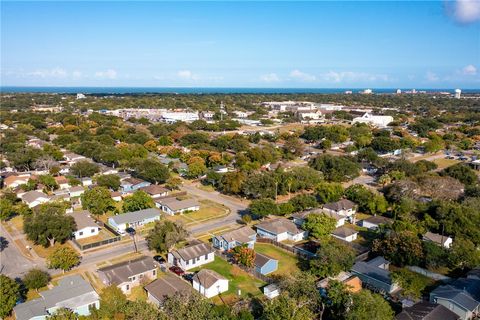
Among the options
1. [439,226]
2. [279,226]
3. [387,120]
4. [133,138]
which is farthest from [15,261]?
[387,120]

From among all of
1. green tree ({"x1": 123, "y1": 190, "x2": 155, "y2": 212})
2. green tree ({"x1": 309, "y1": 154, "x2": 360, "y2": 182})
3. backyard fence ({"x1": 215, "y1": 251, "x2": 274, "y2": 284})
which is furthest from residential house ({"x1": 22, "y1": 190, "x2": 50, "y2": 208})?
green tree ({"x1": 309, "y1": 154, "x2": 360, "y2": 182})

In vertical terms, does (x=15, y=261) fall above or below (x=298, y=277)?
below

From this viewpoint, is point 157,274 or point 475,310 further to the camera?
point 157,274

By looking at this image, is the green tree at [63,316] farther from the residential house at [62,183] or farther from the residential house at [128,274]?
the residential house at [62,183]

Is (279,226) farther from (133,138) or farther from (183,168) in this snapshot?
(133,138)

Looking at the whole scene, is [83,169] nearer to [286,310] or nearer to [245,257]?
[245,257]

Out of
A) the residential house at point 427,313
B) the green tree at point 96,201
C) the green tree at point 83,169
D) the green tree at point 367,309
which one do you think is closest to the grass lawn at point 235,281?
the green tree at point 367,309

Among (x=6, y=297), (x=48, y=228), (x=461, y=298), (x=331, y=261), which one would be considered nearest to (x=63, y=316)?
(x=6, y=297)

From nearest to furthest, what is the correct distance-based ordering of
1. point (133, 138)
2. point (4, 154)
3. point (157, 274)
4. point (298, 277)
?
point (298, 277) → point (157, 274) → point (4, 154) → point (133, 138)
